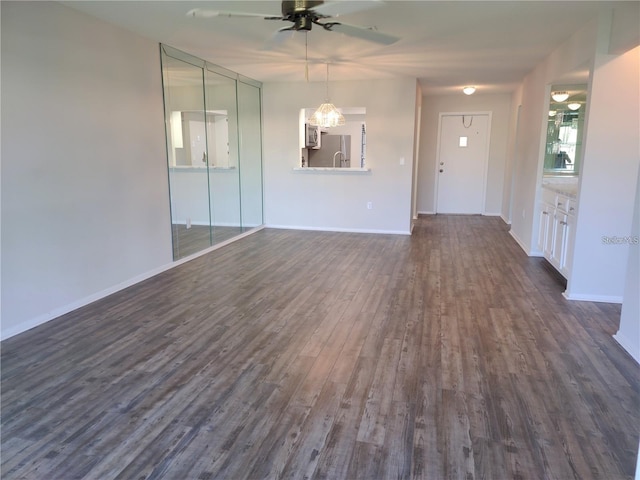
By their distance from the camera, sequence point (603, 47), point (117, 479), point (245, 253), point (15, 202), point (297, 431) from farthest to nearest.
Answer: point (245, 253) < point (603, 47) < point (15, 202) < point (297, 431) < point (117, 479)

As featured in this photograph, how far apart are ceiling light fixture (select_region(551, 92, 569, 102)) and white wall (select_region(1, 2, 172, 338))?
464cm

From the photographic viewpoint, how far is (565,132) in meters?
5.46

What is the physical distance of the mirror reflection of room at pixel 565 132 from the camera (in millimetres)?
5266

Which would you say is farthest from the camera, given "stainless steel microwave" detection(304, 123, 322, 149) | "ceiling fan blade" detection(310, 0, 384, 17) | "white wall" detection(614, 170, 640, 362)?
"stainless steel microwave" detection(304, 123, 322, 149)

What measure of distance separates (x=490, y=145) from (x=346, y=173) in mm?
3528

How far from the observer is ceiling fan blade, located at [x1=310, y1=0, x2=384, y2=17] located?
248 centimetres

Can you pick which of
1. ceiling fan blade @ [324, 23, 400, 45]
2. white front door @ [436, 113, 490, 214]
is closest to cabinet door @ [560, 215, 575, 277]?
ceiling fan blade @ [324, 23, 400, 45]

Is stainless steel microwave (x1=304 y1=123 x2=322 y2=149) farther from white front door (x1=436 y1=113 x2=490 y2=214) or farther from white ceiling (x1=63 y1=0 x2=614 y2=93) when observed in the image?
white front door (x1=436 y1=113 x2=490 y2=214)

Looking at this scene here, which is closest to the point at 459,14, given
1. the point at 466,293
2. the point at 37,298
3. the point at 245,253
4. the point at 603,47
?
the point at 603,47

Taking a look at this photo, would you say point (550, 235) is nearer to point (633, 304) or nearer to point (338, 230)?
point (633, 304)

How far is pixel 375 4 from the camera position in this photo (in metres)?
2.47

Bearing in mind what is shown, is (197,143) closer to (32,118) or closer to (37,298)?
(32,118)

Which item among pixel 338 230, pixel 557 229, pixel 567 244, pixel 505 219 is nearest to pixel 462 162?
pixel 505 219

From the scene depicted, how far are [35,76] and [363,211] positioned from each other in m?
4.79
